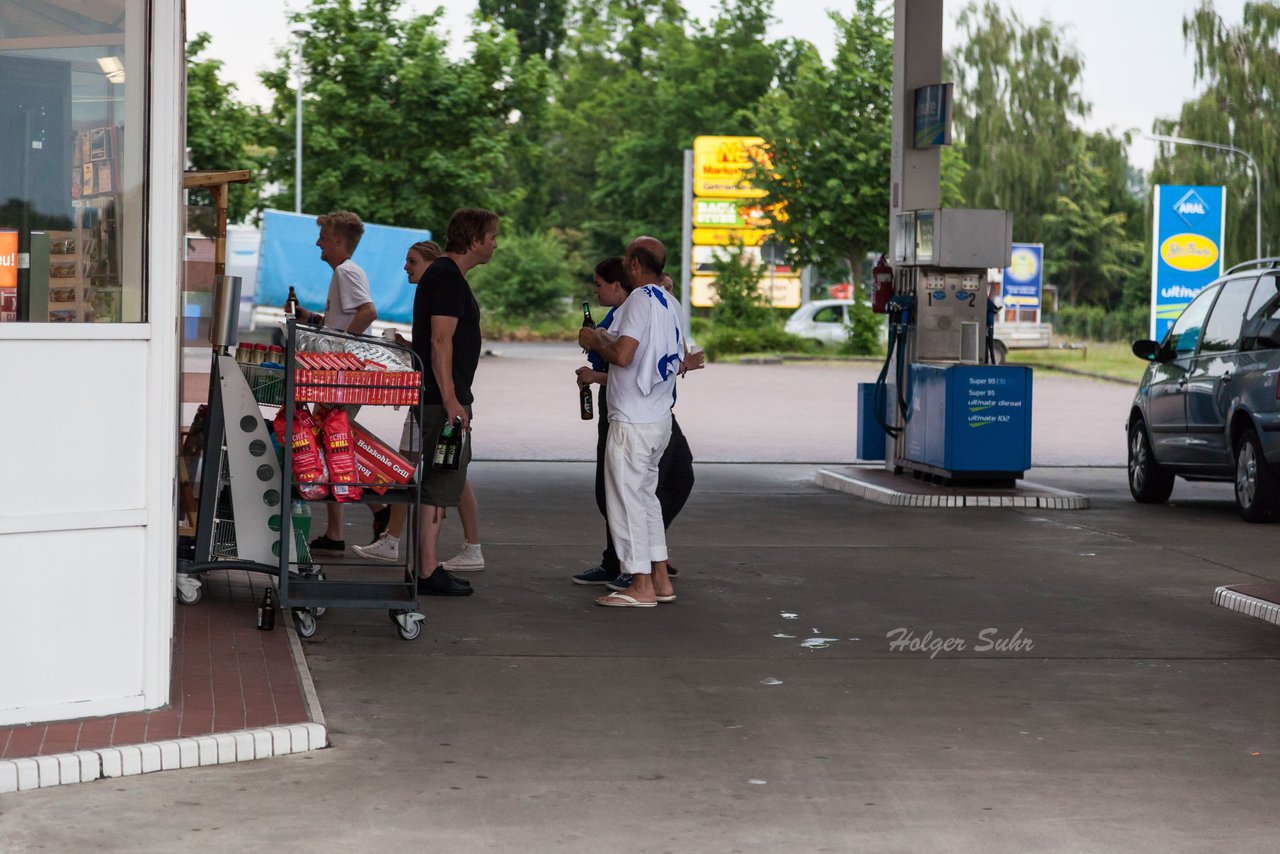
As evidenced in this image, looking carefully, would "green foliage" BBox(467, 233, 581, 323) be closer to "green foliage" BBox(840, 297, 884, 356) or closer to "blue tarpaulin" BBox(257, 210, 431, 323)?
"green foliage" BBox(840, 297, 884, 356)

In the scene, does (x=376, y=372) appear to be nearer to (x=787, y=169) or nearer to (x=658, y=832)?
(x=658, y=832)

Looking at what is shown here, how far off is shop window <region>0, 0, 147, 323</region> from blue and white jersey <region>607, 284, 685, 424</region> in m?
2.96

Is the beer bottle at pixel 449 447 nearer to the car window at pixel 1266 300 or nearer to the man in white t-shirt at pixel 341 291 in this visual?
the man in white t-shirt at pixel 341 291

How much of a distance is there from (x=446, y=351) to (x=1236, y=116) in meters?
43.0

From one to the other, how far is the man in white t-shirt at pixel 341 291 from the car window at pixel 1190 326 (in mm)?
6717

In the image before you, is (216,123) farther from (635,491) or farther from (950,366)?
(635,491)

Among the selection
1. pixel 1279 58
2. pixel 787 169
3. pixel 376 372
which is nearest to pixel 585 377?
pixel 376 372

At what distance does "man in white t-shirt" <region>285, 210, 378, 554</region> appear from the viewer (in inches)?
382

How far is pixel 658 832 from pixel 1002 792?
1122 millimetres

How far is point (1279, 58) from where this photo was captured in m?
47.1

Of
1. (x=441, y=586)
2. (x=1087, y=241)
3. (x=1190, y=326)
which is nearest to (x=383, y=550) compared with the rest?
(x=441, y=586)

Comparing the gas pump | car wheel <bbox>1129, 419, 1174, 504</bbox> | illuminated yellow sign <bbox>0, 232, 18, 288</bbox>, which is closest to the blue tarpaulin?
the gas pump

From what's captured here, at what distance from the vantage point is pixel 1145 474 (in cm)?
1410

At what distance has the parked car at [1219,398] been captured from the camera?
485 inches
